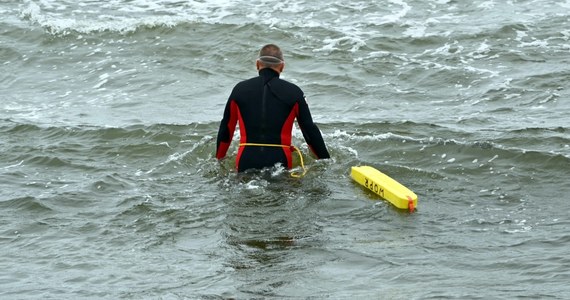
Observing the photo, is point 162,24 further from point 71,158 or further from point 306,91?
point 71,158

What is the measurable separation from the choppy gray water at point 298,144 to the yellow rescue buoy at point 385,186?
9 cm

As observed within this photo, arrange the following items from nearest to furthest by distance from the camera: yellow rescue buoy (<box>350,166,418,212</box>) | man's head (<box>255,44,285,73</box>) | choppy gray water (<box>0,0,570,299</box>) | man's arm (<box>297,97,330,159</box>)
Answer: choppy gray water (<box>0,0,570,299</box>)
yellow rescue buoy (<box>350,166,418,212</box>)
man's head (<box>255,44,285,73</box>)
man's arm (<box>297,97,330,159</box>)

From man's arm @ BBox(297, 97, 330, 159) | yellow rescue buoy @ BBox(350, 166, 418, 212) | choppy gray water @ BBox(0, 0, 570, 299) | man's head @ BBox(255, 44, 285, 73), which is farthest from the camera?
man's arm @ BBox(297, 97, 330, 159)

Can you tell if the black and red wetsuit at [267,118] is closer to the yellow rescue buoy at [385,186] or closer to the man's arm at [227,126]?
the man's arm at [227,126]

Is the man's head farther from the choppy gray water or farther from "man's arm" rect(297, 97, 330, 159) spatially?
Answer: the choppy gray water

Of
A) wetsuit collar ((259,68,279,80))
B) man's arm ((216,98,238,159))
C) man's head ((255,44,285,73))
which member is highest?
man's head ((255,44,285,73))

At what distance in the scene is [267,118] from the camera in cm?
908

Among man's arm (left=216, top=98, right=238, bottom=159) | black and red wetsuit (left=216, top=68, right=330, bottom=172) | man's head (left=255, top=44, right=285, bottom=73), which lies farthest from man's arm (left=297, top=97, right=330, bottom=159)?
man's arm (left=216, top=98, right=238, bottom=159)

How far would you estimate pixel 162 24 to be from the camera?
57.9 feet

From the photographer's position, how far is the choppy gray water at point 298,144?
6875 mm

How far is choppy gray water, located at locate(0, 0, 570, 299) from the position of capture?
22.6 ft

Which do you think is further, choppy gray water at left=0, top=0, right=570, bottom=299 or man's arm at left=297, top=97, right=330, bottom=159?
man's arm at left=297, top=97, right=330, bottom=159

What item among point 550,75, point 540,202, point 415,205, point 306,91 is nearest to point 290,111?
point 415,205

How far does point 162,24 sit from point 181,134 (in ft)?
21.0
